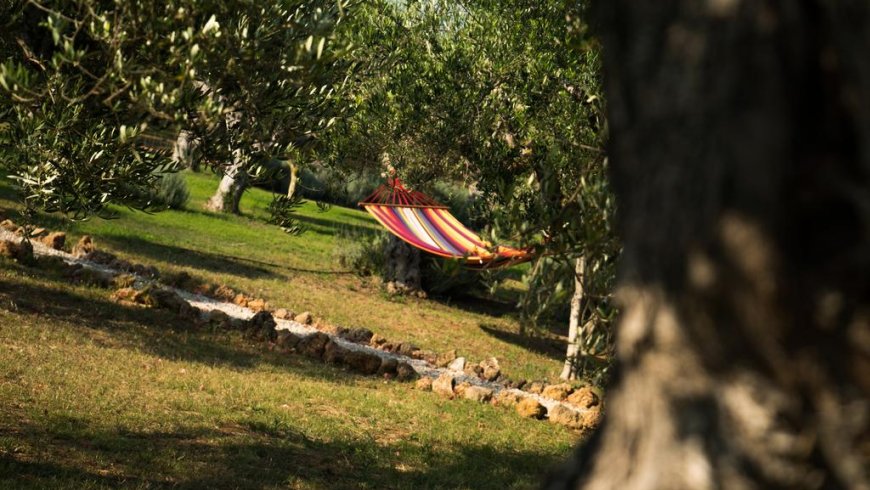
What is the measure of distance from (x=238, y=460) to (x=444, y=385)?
11.9 ft

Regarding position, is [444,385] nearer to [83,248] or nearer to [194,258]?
[83,248]

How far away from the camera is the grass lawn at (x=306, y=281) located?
12914 millimetres

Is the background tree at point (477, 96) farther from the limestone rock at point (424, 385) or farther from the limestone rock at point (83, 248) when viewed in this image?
the limestone rock at point (83, 248)

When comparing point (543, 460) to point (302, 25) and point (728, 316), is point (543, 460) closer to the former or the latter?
point (302, 25)

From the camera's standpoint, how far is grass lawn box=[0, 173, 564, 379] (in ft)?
42.4

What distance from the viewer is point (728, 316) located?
73.4 inches

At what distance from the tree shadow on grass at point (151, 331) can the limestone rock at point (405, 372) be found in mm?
493

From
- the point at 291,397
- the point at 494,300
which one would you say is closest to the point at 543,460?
the point at 291,397

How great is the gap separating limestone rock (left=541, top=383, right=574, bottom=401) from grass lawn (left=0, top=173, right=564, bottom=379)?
1054mm

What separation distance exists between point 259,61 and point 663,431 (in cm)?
357

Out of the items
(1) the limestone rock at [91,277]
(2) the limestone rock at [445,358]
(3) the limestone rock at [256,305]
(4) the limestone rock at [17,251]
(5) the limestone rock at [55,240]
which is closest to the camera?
(2) the limestone rock at [445,358]

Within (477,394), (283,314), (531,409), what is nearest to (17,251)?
(283,314)

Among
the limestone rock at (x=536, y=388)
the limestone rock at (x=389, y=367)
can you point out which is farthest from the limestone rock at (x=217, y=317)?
the limestone rock at (x=536, y=388)

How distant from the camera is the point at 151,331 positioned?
9.88 metres
